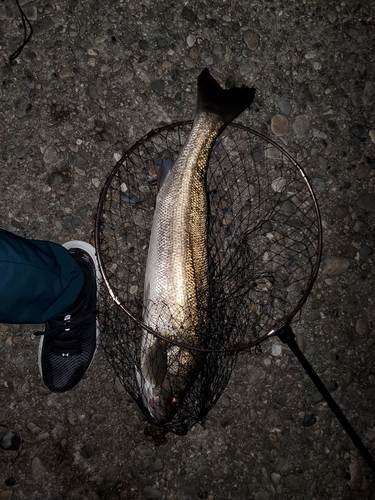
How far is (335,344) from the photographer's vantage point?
3.11 metres

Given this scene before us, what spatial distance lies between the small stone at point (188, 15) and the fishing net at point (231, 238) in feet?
2.88

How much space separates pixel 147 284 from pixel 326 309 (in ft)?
4.88

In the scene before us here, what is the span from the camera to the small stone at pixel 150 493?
9.68 feet

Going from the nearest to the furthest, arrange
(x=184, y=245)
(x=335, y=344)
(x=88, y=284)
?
(x=184, y=245)
(x=88, y=284)
(x=335, y=344)

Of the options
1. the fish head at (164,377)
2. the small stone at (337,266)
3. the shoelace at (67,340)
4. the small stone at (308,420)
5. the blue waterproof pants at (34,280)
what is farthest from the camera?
the small stone at (337,266)

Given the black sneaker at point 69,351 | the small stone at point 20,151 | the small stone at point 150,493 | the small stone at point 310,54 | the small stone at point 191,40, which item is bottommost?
the small stone at point 150,493

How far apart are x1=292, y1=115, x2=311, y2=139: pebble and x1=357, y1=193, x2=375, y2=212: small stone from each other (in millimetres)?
696

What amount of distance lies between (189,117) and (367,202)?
1.59 meters

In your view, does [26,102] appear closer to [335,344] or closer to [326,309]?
[326,309]

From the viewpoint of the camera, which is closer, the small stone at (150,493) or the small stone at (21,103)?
the small stone at (150,493)

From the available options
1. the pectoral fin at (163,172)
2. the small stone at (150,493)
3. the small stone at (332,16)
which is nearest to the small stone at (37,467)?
the small stone at (150,493)

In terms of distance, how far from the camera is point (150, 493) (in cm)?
295

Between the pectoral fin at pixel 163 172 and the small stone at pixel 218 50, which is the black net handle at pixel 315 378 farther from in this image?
the small stone at pixel 218 50

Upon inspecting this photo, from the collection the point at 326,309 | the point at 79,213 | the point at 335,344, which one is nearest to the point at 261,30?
the point at 79,213
